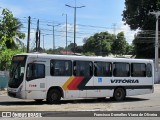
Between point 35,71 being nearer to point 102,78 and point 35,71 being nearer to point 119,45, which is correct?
point 102,78

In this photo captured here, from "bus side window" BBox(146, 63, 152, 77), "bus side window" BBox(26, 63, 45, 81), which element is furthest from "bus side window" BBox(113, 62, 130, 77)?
"bus side window" BBox(26, 63, 45, 81)

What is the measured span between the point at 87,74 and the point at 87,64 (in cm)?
58

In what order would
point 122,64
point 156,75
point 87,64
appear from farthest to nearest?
point 156,75
point 122,64
point 87,64

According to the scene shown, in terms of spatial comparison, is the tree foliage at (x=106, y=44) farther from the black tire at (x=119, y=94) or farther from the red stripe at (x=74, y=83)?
the red stripe at (x=74, y=83)

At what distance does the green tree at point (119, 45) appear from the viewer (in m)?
120

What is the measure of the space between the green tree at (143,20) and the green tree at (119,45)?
42.1 metres

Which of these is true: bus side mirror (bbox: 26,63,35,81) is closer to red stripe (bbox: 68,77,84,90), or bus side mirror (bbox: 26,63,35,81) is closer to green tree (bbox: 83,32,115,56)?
red stripe (bbox: 68,77,84,90)

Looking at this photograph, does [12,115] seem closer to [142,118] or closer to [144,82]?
[142,118]

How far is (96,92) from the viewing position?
24406 mm

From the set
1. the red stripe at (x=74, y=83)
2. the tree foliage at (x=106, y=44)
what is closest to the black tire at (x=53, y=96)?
the red stripe at (x=74, y=83)

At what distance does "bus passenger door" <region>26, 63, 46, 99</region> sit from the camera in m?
21.6

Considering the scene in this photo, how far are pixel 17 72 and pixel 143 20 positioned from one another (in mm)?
55827

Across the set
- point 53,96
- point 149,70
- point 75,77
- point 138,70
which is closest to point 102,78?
point 75,77

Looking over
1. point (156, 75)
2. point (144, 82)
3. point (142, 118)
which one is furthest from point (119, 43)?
point (142, 118)
